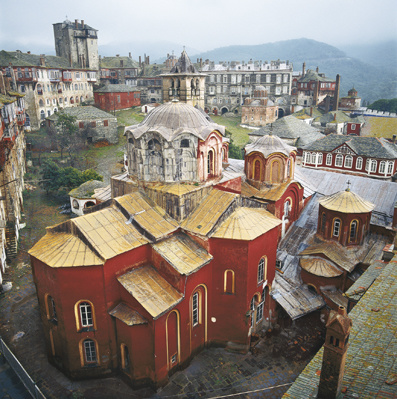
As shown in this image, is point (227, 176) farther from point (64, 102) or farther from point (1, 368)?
point (64, 102)

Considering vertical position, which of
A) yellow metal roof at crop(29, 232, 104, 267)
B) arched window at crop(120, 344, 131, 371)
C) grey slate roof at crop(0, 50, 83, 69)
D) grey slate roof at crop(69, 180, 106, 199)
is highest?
grey slate roof at crop(0, 50, 83, 69)

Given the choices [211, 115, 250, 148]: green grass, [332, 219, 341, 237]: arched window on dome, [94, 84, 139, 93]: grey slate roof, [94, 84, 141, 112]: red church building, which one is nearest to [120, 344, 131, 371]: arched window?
[332, 219, 341, 237]: arched window on dome

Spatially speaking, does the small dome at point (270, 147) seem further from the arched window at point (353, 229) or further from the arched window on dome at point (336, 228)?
the arched window at point (353, 229)

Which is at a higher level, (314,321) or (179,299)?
(179,299)

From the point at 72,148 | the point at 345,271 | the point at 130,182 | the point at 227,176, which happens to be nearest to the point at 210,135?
the point at 227,176

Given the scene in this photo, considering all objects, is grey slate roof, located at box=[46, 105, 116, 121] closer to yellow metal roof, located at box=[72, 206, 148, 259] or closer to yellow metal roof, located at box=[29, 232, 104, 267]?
yellow metal roof, located at box=[72, 206, 148, 259]

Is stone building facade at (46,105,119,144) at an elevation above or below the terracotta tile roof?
above
